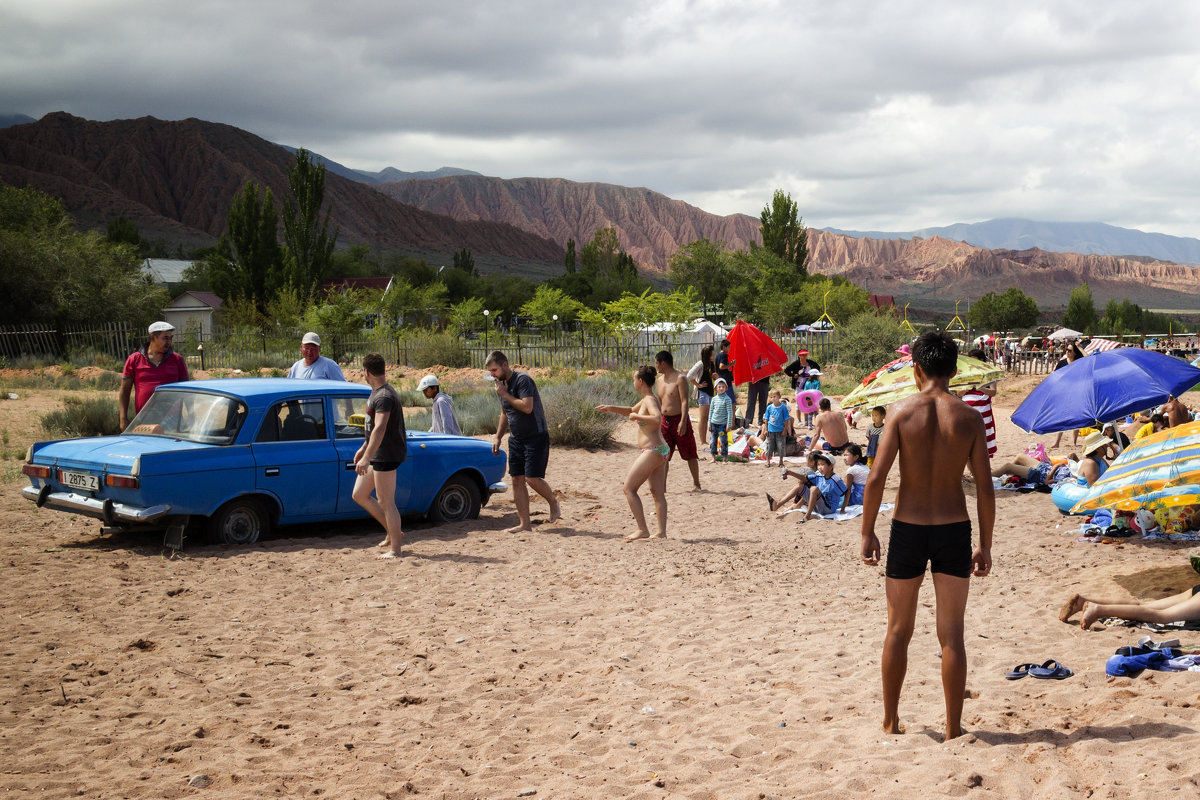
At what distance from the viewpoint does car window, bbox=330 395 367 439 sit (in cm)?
866

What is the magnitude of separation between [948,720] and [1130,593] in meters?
3.19

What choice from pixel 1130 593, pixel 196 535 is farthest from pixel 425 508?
pixel 1130 593

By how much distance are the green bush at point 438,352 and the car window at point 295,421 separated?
2620 centimetres

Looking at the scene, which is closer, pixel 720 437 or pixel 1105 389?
pixel 1105 389

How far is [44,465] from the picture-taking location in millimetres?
8008

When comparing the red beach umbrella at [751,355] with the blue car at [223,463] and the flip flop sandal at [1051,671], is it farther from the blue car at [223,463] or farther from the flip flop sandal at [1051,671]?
the flip flop sandal at [1051,671]

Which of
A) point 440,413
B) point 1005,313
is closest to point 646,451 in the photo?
point 440,413

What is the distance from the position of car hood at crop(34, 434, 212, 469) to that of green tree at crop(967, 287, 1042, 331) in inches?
3904

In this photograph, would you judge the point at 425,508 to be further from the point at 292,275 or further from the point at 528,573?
the point at 292,275

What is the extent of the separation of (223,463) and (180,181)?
146 m

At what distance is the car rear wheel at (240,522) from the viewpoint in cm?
797

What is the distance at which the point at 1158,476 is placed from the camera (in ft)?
19.8

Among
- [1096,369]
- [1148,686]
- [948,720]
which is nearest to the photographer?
[948,720]

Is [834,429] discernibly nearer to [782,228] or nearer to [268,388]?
[268,388]
